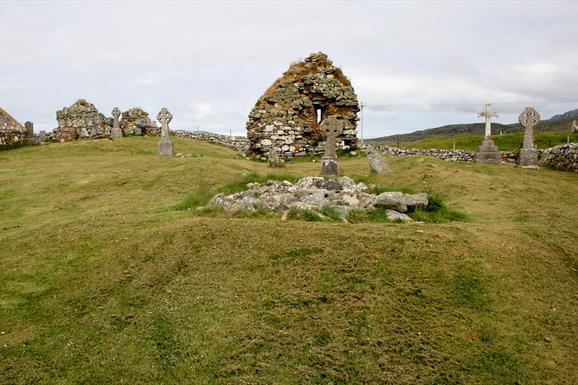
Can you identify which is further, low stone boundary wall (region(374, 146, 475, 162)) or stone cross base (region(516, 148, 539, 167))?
low stone boundary wall (region(374, 146, 475, 162))

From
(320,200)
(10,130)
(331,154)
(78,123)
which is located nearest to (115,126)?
(78,123)

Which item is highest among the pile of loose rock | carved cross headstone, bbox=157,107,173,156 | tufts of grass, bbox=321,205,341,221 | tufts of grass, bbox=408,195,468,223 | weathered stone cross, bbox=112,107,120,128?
weathered stone cross, bbox=112,107,120,128

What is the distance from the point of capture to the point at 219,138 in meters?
41.1

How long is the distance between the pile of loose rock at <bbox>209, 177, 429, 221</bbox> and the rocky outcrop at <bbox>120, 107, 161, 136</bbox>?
84.1ft

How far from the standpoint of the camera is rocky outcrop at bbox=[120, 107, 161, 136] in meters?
35.0

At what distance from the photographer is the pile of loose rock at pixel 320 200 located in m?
10.1

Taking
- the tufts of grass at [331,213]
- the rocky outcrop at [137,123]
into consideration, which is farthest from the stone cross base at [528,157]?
the rocky outcrop at [137,123]

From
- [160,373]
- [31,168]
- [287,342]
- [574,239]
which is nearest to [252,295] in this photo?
[287,342]

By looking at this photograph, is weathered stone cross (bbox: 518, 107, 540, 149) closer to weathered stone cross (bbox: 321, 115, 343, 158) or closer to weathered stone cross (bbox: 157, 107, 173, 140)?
weathered stone cross (bbox: 321, 115, 343, 158)

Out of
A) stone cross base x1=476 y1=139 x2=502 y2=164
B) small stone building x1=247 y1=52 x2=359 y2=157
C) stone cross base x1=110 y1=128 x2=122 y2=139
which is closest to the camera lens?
stone cross base x1=476 y1=139 x2=502 y2=164

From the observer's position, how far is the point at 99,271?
7.90 meters

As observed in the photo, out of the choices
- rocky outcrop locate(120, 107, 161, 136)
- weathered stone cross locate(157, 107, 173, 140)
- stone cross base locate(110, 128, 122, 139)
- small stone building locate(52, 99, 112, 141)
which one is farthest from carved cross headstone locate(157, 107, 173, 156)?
small stone building locate(52, 99, 112, 141)

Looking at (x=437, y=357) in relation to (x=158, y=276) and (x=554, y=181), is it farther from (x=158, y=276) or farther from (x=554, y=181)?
(x=554, y=181)

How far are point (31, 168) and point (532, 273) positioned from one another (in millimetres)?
22002
